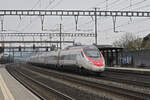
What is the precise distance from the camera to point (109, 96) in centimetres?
1438

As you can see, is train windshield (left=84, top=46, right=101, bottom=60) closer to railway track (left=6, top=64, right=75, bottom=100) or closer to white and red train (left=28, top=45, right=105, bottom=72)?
white and red train (left=28, top=45, right=105, bottom=72)

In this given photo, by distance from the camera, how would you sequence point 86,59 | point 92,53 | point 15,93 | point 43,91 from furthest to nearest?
point 92,53 → point 86,59 → point 43,91 → point 15,93

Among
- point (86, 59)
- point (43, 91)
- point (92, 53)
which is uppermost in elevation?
point (92, 53)

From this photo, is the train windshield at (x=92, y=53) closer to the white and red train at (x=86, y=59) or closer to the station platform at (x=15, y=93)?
the white and red train at (x=86, y=59)

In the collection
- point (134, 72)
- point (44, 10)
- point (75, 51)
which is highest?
point (44, 10)

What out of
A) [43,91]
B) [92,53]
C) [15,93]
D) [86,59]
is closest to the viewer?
[15,93]

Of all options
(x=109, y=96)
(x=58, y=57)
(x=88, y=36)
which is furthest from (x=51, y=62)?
(x=109, y=96)

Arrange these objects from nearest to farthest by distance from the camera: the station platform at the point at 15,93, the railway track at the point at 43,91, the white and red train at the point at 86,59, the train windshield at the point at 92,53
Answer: the station platform at the point at 15,93 < the railway track at the point at 43,91 < the white and red train at the point at 86,59 < the train windshield at the point at 92,53

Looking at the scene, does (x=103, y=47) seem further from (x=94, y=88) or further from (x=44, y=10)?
(x=94, y=88)

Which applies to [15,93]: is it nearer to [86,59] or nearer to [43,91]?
[43,91]

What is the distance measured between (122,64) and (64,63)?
1178 centimetres

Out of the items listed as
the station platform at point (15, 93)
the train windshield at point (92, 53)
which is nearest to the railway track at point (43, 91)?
the station platform at point (15, 93)

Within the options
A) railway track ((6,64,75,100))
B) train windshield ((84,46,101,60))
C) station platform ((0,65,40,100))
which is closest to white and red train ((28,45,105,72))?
train windshield ((84,46,101,60))

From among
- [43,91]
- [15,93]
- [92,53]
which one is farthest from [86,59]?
[15,93]
